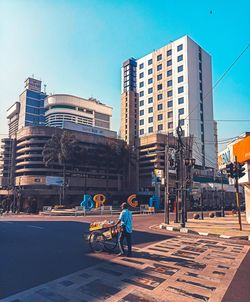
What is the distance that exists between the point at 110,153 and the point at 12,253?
5647 cm

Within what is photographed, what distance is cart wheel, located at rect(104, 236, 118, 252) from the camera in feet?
33.3

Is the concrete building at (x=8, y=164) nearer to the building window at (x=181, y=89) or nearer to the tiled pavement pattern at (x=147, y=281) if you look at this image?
the building window at (x=181, y=89)

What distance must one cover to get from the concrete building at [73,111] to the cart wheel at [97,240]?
9765cm

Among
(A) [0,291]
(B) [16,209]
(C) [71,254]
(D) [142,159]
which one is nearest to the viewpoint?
(A) [0,291]

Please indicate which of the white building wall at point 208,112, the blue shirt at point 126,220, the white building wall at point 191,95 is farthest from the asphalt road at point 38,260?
the white building wall at point 208,112

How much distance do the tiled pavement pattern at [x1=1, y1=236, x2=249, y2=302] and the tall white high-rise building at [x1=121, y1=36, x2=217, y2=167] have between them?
67529mm

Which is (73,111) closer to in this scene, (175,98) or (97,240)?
(175,98)

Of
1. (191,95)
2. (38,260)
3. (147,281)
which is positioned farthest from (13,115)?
(147,281)

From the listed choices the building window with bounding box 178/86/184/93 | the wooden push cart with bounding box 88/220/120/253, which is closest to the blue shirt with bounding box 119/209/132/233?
the wooden push cart with bounding box 88/220/120/253

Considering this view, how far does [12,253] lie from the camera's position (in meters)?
9.86

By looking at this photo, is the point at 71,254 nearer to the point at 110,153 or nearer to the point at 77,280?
the point at 77,280

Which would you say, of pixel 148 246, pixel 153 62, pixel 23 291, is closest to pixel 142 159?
pixel 153 62

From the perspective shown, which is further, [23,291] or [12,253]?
[12,253]

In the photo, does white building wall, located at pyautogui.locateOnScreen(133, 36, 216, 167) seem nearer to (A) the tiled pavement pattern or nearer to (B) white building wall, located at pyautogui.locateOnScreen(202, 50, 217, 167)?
(B) white building wall, located at pyautogui.locateOnScreen(202, 50, 217, 167)
